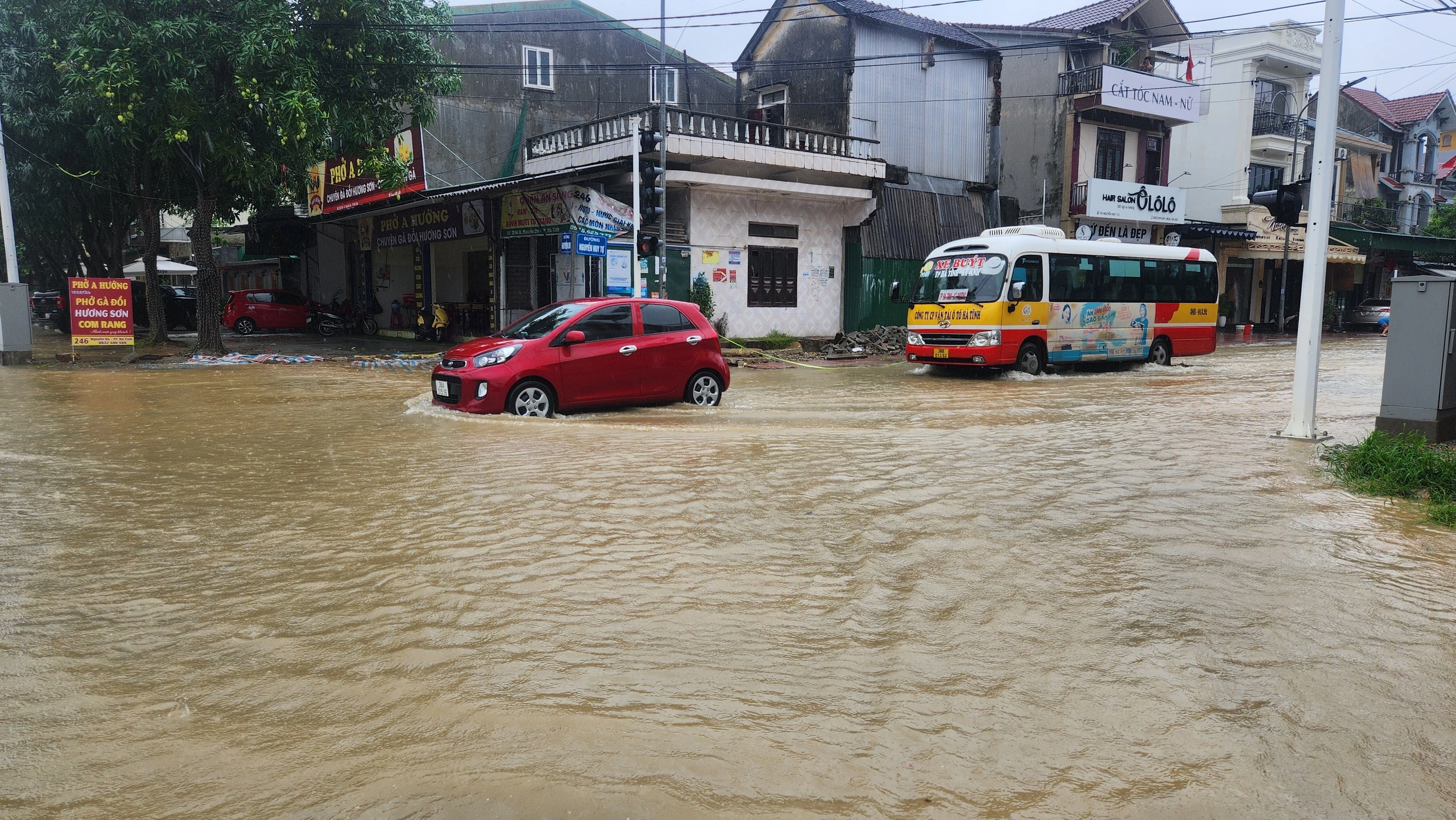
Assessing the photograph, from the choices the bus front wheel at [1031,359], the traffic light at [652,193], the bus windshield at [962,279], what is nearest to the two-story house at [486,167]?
the traffic light at [652,193]

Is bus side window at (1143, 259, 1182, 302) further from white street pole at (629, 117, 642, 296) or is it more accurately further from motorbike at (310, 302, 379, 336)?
motorbike at (310, 302, 379, 336)

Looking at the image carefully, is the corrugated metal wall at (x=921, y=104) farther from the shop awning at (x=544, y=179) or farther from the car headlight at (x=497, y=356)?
the car headlight at (x=497, y=356)

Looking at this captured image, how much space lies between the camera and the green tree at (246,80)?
1582 cm

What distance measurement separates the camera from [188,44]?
53.5 ft

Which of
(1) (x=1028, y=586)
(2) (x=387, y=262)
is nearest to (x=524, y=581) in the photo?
(1) (x=1028, y=586)

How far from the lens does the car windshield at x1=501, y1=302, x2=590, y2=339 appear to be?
35.2 feet

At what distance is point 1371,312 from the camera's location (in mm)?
37062

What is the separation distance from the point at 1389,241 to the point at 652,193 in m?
34.7

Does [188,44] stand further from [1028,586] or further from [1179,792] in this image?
[1179,792]

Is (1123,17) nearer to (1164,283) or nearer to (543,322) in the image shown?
(1164,283)

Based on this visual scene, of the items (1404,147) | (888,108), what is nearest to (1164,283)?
(888,108)

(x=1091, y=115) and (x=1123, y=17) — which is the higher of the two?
(x=1123, y=17)

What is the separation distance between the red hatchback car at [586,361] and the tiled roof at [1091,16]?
23252mm

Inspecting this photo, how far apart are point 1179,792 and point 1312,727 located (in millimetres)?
846
